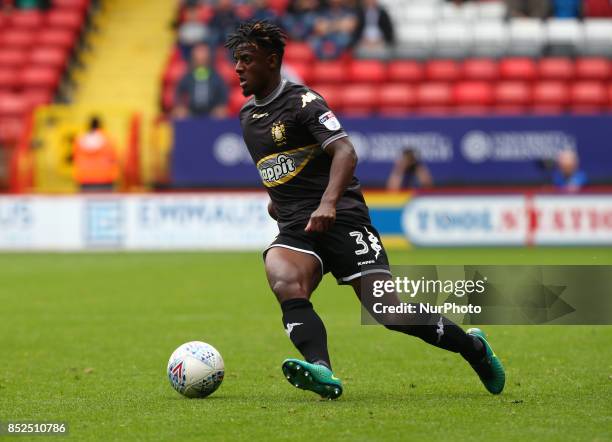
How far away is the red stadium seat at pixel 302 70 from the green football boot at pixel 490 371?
58.2ft

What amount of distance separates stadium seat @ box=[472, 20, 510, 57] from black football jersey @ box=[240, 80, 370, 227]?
18876 mm

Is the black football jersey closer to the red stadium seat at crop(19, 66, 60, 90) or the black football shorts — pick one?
the black football shorts

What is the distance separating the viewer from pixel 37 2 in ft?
89.8

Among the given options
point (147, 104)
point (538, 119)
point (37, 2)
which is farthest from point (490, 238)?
point (37, 2)

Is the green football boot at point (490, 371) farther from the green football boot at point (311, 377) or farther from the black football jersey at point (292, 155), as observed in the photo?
the black football jersey at point (292, 155)

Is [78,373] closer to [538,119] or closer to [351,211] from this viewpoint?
[351,211]

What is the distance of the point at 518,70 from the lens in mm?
24422

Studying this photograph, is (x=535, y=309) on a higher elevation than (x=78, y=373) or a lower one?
higher

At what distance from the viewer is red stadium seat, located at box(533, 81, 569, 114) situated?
23.7 meters

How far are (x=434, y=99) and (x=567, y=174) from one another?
12.7ft

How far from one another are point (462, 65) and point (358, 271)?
18.7 metres

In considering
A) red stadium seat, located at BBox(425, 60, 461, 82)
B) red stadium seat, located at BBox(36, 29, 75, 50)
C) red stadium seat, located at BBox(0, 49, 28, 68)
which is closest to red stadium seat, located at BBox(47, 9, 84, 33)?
red stadium seat, located at BBox(36, 29, 75, 50)

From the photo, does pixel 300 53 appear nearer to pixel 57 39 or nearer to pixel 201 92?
pixel 201 92

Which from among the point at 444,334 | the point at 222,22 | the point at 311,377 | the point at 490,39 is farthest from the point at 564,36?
the point at 311,377
